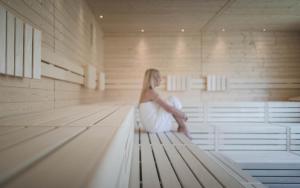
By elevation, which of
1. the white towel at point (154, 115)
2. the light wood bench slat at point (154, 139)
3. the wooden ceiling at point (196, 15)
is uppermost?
the wooden ceiling at point (196, 15)

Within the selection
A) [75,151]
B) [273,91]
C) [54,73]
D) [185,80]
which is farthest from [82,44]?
[273,91]

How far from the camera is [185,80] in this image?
757cm

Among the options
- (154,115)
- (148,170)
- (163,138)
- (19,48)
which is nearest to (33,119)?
(19,48)

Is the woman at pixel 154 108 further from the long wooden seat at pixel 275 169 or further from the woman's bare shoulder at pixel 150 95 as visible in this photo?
the long wooden seat at pixel 275 169

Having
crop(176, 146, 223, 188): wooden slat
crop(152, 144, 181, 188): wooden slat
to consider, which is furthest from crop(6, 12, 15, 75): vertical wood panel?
crop(176, 146, 223, 188): wooden slat

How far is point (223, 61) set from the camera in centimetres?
767

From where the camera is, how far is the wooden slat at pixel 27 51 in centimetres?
247

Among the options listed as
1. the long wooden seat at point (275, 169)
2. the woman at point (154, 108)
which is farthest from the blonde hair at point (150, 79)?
the long wooden seat at point (275, 169)

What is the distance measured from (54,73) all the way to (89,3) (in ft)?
7.90

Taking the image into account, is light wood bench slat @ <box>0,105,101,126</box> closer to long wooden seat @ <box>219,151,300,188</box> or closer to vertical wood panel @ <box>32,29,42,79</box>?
vertical wood panel @ <box>32,29,42,79</box>

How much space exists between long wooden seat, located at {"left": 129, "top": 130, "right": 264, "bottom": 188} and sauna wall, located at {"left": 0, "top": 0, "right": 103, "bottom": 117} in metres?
1.11

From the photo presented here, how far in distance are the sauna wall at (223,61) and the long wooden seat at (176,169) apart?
460 cm

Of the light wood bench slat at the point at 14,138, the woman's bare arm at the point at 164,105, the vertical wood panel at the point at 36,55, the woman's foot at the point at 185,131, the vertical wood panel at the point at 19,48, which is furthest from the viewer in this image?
the woman's foot at the point at 185,131

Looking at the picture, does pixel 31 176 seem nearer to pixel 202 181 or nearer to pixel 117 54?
pixel 202 181
